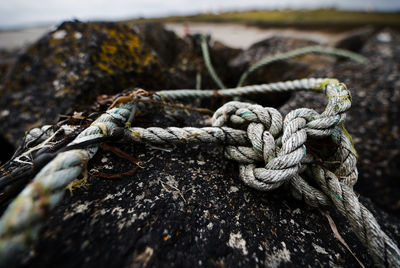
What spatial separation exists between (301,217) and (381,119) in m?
1.44

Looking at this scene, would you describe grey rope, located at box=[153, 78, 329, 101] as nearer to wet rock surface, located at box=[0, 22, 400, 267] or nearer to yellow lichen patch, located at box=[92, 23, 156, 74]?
wet rock surface, located at box=[0, 22, 400, 267]

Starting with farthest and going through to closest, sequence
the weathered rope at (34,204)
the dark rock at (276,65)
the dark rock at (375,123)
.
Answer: the dark rock at (276,65), the dark rock at (375,123), the weathered rope at (34,204)

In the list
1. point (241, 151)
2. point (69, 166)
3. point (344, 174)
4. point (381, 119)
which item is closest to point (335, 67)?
point (381, 119)

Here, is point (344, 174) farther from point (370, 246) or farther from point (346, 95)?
point (346, 95)

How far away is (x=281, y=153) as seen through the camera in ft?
2.48

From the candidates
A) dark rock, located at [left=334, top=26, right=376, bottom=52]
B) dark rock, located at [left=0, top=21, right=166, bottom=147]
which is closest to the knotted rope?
dark rock, located at [left=0, top=21, right=166, bottom=147]

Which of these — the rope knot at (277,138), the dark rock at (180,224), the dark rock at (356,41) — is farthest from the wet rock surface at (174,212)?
the dark rock at (356,41)

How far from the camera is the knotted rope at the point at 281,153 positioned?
0.63 m

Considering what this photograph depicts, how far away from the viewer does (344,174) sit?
2.61 feet

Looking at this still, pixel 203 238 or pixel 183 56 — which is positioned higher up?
pixel 183 56

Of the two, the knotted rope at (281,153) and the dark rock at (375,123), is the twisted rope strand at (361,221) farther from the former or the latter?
the dark rock at (375,123)

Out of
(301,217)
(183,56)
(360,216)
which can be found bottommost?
(301,217)

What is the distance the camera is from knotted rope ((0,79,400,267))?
0.63 metres

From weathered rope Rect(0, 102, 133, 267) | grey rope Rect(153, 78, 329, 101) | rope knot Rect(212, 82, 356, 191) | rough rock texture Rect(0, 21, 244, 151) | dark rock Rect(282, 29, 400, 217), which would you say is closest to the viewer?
weathered rope Rect(0, 102, 133, 267)
